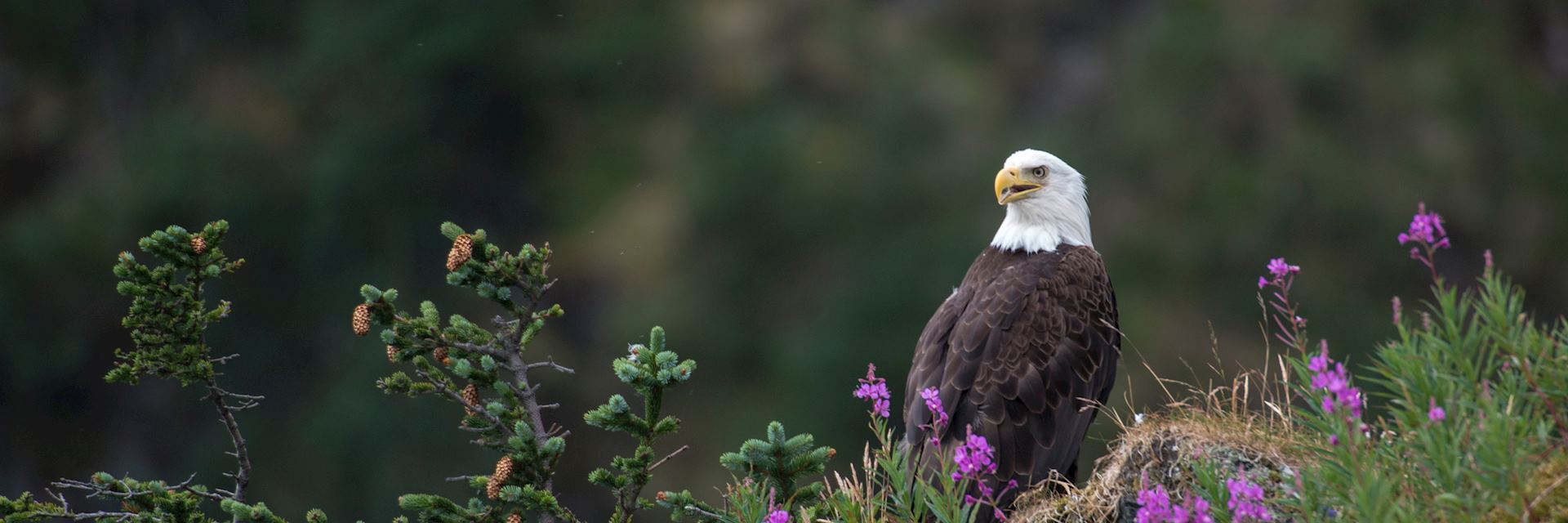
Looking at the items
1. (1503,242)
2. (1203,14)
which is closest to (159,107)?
(1203,14)

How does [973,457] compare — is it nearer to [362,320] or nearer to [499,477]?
[499,477]

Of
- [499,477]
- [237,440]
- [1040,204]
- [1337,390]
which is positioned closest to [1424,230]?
[1337,390]

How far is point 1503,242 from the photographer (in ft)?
82.3

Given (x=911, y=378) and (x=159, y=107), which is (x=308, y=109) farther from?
(x=911, y=378)

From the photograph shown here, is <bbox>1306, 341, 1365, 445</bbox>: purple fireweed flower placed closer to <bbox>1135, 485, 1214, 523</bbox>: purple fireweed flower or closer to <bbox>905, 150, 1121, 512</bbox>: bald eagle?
<bbox>1135, 485, 1214, 523</bbox>: purple fireweed flower

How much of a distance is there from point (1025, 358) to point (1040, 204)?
107 cm

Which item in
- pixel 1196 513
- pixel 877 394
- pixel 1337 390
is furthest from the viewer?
pixel 877 394

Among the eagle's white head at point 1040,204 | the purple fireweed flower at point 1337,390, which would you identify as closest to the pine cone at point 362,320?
the purple fireweed flower at point 1337,390

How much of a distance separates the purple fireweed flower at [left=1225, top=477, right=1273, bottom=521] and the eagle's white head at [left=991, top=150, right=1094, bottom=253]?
3.26 meters

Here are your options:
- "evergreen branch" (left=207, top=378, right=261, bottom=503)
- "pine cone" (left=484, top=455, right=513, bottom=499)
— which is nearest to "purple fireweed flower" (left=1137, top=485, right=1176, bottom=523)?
"pine cone" (left=484, top=455, right=513, bottom=499)

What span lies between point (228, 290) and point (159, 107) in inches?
243

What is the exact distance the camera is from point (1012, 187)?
6383 mm

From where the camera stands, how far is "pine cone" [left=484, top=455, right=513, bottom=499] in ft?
12.8

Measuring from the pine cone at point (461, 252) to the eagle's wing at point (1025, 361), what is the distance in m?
1.84
